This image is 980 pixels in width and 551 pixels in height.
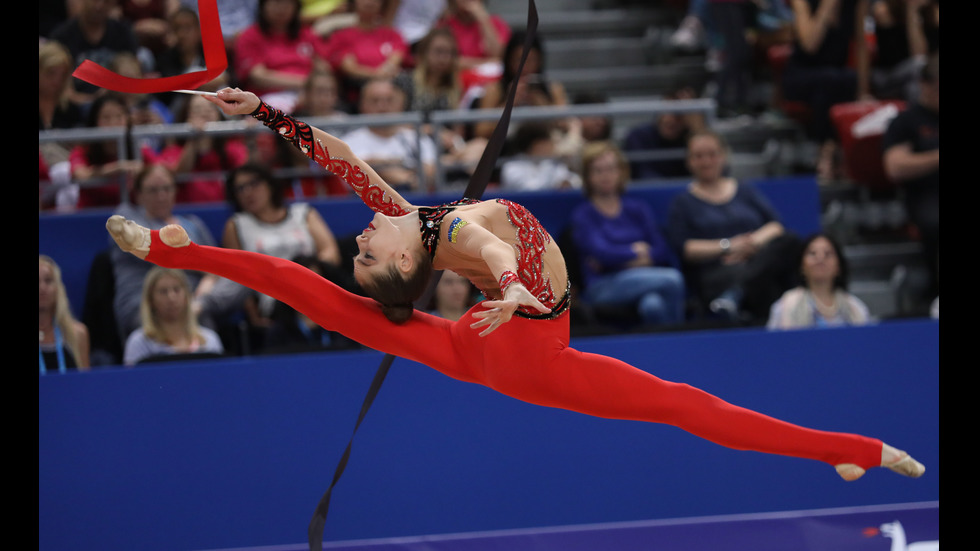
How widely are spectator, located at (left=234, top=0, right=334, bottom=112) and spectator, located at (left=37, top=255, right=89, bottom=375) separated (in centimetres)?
193

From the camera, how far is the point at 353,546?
3.75 meters

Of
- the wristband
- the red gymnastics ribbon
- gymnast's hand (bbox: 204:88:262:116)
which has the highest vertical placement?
the red gymnastics ribbon

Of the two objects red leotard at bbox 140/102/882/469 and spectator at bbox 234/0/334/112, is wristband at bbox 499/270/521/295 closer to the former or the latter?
red leotard at bbox 140/102/882/469

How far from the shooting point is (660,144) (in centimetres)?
594

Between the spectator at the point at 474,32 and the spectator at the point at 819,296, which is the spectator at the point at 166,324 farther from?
the spectator at the point at 474,32

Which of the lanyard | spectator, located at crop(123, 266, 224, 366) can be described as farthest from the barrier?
spectator, located at crop(123, 266, 224, 366)

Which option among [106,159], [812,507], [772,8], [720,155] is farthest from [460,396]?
[772,8]

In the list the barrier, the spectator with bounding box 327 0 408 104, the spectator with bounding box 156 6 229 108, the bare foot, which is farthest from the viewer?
the spectator with bounding box 327 0 408 104

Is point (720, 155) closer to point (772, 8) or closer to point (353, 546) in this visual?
point (772, 8)

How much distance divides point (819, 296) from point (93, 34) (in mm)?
3863

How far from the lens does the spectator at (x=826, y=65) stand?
648cm

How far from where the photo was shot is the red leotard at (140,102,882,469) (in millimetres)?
3041

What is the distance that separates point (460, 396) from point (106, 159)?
225 cm

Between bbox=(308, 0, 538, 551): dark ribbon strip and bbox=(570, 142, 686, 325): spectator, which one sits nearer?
bbox=(308, 0, 538, 551): dark ribbon strip
